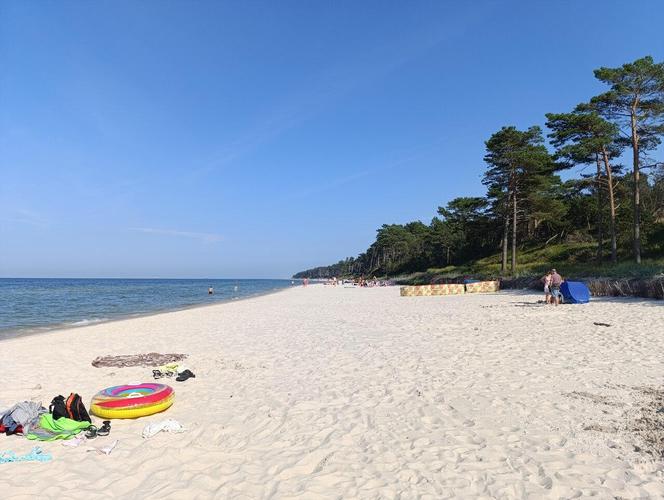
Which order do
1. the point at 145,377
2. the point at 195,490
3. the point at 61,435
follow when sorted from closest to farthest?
the point at 195,490 < the point at 61,435 < the point at 145,377

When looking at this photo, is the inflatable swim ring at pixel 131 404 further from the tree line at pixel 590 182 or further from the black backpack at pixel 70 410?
the tree line at pixel 590 182

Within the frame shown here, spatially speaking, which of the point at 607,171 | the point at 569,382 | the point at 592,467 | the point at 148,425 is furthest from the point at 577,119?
the point at 148,425

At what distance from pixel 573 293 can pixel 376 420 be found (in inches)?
639

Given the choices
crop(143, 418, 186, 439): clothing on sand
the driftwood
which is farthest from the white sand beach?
the driftwood

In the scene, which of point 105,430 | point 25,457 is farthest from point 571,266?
point 25,457

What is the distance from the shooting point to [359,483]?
3.84 meters

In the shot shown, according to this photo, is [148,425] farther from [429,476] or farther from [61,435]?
[429,476]

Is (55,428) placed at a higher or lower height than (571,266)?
lower

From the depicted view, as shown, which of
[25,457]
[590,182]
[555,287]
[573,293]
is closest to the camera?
[25,457]

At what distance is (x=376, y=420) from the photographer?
539 cm

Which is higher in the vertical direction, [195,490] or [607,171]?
[607,171]

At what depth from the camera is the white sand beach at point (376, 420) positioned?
384 centimetres

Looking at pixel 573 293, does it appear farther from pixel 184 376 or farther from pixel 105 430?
pixel 105 430

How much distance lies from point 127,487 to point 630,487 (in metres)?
4.52
